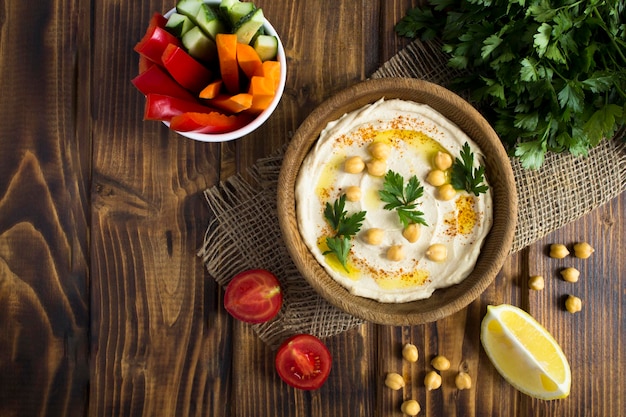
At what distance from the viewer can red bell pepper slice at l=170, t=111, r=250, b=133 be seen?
1707mm

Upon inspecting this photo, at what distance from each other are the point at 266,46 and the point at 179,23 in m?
0.29

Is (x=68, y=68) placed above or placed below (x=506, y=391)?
above

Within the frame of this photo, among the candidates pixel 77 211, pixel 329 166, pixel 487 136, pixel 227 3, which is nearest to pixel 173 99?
pixel 227 3

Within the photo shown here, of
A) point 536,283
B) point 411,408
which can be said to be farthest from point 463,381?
point 536,283

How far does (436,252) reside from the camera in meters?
1.92

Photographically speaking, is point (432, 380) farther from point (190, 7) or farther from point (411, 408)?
point (190, 7)

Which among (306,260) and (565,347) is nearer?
(306,260)

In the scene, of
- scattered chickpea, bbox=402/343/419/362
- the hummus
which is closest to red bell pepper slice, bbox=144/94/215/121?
the hummus

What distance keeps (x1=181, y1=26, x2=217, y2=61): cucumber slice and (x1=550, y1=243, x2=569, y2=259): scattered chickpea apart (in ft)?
4.92

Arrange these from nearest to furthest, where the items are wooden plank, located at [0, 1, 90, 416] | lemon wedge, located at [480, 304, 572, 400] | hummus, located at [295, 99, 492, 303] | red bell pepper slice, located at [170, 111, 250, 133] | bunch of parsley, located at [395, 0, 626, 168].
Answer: red bell pepper slice, located at [170, 111, 250, 133], bunch of parsley, located at [395, 0, 626, 168], hummus, located at [295, 99, 492, 303], lemon wedge, located at [480, 304, 572, 400], wooden plank, located at [0, 1, 90, 416]

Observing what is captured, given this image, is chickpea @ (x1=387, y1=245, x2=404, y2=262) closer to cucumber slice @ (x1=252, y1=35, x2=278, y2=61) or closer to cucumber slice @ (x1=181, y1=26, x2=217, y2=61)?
cucumber slice @ (x1=252, y1=35, x2=278, y2=61)

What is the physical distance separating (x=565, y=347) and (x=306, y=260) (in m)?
1.15

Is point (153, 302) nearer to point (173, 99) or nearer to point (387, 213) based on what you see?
point (173, 99)

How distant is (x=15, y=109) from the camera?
7.13 ft
